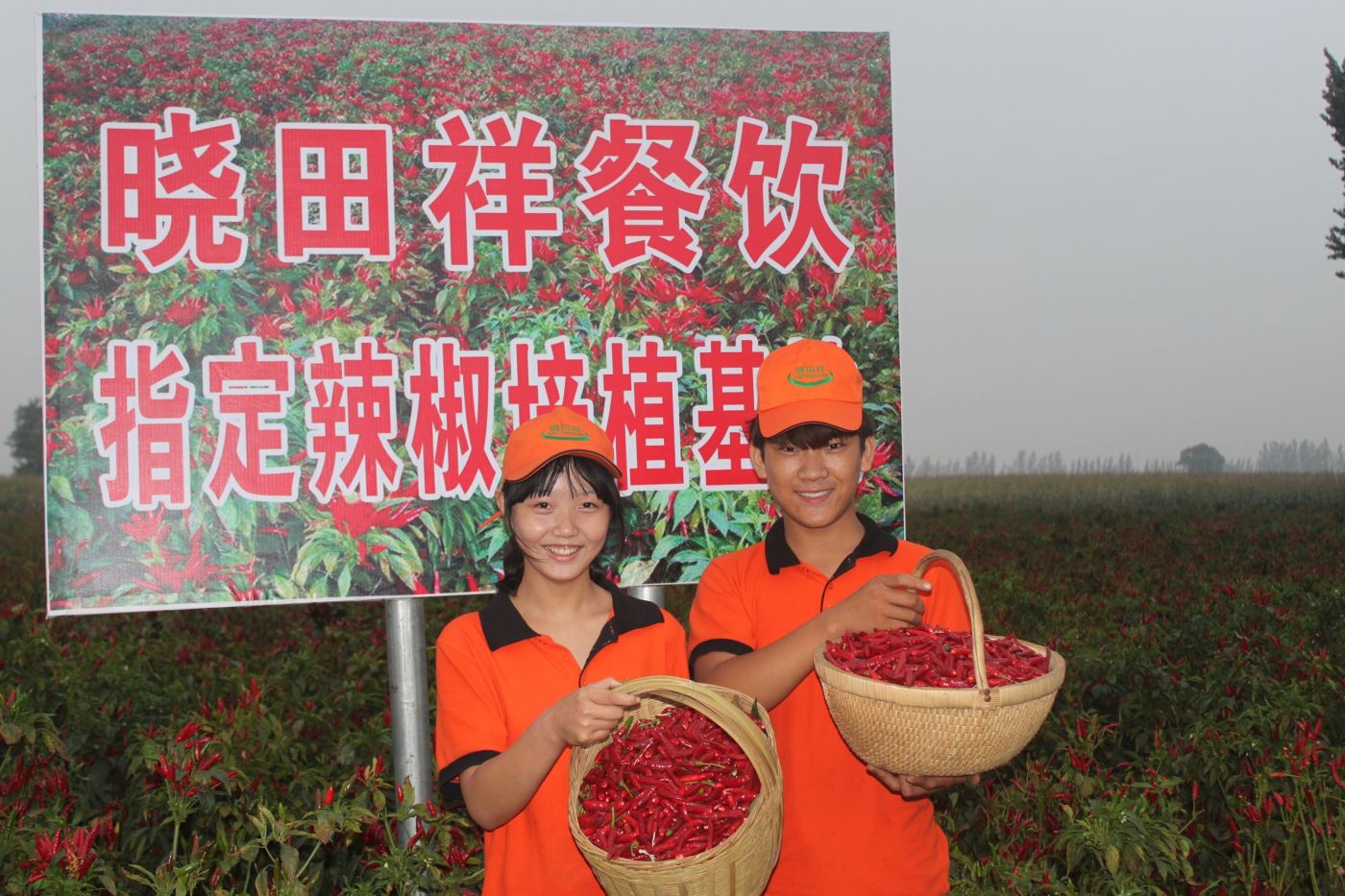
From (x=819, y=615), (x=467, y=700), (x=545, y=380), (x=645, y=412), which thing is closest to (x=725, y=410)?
(x=645, y=412)

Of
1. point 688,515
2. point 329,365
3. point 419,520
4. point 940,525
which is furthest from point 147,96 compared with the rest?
point 940,525

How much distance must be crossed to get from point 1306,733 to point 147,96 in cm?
393

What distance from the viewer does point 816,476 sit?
2.23 m

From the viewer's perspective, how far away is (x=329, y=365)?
3.20 m

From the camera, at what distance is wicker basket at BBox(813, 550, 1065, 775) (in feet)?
6.23

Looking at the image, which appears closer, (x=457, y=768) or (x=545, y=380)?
(x=457, y=768)

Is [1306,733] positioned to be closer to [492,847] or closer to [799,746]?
[799,746]

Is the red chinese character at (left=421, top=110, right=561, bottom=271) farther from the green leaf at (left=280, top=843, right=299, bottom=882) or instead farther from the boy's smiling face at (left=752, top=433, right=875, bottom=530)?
the green leaf at (left=280, top=843, right=299, bottom=882)

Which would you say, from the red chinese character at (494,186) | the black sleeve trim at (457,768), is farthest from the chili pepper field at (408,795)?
the red chinese character at (494,186)

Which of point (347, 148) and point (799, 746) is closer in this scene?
point (799, 746)

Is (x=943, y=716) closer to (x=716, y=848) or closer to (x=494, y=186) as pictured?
(x=716, y=848)

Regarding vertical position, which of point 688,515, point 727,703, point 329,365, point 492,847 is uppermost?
point 329,365

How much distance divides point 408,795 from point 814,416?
4.76 feet

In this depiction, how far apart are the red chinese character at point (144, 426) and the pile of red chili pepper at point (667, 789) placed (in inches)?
71.0
